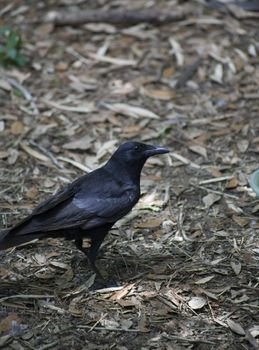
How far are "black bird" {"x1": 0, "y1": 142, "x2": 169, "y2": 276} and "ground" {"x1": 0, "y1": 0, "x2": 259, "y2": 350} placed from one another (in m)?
0.42

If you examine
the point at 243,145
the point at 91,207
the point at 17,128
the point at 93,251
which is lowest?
the point at 243,145

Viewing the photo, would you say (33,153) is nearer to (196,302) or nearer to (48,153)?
(48,153)

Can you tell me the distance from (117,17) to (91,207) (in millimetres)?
4740

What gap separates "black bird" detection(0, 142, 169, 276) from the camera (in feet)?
16.7

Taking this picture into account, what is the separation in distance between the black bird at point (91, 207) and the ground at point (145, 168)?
42cm

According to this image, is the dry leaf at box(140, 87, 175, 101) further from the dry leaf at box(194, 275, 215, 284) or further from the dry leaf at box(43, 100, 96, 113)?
the dry leaf at box(194, 275, 215, 284)

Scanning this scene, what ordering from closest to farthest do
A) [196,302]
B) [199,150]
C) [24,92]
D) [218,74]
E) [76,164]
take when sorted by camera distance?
1. [196,302]
2. [76,164]
3. [199,150]
4. [24,92]
5. [218,74]

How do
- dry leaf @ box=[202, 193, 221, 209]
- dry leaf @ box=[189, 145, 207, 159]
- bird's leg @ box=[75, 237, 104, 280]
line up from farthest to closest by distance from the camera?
dry leaf @ box=[189, 145, 207, 159] < dry leaf @ box=[202, 193, 221, 209] < bird's leg @ box=[75, 237, 104, 280]

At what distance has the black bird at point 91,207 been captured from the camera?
16.7 ft

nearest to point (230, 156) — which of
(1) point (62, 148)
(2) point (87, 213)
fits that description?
(1) point (62, 148)

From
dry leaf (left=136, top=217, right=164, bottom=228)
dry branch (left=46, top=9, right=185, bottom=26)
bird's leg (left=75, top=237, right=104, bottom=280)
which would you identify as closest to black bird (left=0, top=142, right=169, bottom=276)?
bird's leg (left=75, top=237, right=104, bottom=280)

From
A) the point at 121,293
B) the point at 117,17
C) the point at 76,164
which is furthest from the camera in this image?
the point at 117,17

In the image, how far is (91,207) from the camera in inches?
208

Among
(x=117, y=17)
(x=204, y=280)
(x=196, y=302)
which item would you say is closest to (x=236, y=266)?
(x=204, y=280)
